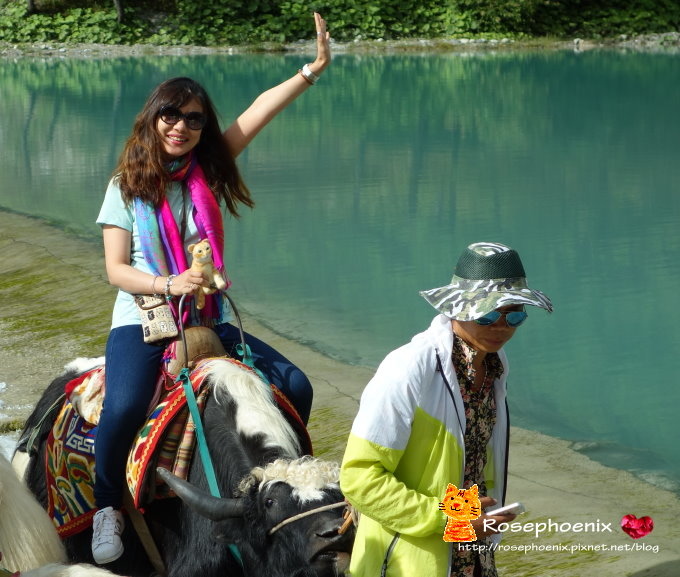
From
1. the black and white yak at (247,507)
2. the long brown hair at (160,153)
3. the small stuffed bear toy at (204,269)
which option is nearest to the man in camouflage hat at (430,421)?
the black and white yak at (247,507)

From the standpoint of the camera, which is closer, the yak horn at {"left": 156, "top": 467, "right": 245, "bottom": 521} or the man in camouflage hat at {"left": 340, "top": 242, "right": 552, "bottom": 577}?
the man in camouflage hat at {"left": 340, "top": 242, "right": 552, "bottom": 577}

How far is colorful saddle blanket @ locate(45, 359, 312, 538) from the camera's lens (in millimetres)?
3371

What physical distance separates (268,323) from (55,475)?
4.65 m

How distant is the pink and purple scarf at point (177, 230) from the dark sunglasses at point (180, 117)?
0.45ft

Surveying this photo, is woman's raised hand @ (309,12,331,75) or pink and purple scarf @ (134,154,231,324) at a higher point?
woman's raised hand @ (309,12,331,75)

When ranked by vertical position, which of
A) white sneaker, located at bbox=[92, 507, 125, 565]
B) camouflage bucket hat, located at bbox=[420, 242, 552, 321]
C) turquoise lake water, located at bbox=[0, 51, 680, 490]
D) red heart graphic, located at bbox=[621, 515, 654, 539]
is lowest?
turquoise lake water, located at bbox=[0, 51, 680, 490]

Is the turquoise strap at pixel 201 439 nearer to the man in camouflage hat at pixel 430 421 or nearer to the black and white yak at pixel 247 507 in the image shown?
the black and white yak at pixel 247 507

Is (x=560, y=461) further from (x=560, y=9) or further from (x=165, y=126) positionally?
(x=560, y=9)

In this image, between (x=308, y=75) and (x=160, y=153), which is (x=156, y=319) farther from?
(x=308, y=75)

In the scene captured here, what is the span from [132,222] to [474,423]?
5.12ft

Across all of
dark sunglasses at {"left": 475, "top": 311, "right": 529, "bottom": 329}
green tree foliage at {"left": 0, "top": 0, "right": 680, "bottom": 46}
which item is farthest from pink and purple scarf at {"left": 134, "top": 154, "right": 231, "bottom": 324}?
green tree foliage at {"left": 0, "top": 0, "right": 680, "bottom": 46}

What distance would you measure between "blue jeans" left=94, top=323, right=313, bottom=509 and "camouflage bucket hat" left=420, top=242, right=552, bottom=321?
1284 millimetres

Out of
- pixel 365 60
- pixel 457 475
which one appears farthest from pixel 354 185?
pixel 365 60

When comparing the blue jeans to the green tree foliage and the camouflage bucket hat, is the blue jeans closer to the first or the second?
the camouflage bucket hat
